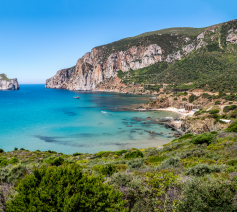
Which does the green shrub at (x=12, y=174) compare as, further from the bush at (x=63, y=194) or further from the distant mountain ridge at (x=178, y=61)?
the distant mountain ridge at (x=178, y=61)

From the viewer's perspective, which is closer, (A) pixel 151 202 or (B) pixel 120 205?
(B) pixel 120 205

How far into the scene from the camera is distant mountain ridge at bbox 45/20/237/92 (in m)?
101

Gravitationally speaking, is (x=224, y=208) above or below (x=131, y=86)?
below

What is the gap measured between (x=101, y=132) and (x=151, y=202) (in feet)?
116

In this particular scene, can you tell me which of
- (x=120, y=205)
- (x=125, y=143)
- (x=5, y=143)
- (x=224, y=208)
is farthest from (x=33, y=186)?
(x=5, y=143)

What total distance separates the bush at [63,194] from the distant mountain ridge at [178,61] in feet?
226

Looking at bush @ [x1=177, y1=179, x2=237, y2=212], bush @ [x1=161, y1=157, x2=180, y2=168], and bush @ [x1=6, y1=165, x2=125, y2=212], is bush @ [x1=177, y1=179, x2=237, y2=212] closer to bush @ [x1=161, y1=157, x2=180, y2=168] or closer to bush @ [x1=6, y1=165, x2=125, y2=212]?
bush @ [x1=6, y1=165, x2=125, y2=212]

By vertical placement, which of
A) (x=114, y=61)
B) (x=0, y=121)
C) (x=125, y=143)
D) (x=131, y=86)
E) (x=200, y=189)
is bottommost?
(x=125, y=143)

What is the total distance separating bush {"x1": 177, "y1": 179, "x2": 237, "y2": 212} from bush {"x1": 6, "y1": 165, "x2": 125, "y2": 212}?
6.59 ft

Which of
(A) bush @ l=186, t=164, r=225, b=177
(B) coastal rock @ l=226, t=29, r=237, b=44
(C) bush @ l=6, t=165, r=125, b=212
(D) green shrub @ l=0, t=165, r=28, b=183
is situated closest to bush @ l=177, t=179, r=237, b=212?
(C) bush @ l=6, t=165, r=125, b=212

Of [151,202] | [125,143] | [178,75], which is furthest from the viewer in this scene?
[178,75]

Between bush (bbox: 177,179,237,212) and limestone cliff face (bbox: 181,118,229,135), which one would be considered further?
limestone cliff face (bbox: 181,118,229,135)

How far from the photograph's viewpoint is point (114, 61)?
636 feet

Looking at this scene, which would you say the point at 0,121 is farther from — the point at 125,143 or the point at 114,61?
the point at 114,61
